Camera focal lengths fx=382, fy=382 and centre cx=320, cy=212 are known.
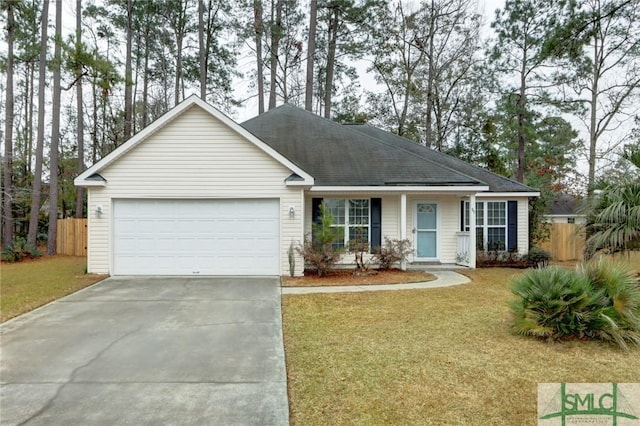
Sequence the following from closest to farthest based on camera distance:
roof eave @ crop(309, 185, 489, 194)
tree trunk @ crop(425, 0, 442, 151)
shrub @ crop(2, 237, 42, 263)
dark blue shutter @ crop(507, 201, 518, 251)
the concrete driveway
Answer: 1. the concrete driveway
2. roof eave @ crop(309, 185, 489, 194)
3. dark blue shutter @ crop(507, 201, 518, 251)
4. shrub @ crop(2, 237, 42, 263)
5. tree trunk @ crop(425, 0, 442, 151)

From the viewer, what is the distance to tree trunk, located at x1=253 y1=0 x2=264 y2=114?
70.0 feet

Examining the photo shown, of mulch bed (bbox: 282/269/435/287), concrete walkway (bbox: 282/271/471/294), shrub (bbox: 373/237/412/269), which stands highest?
shrub (bbox: 373/237/412/269)

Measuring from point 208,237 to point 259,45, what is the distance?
15565 millimetres

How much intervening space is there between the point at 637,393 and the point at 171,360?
4847 millimetres

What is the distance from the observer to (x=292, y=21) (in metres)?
22.5

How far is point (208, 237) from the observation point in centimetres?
1058

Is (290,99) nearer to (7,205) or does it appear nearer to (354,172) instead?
(354,172)

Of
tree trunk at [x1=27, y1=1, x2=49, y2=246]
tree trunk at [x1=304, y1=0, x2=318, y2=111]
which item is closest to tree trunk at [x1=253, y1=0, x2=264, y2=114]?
tree trunk at [x1=304, y1=0, x2=318, y2=111]

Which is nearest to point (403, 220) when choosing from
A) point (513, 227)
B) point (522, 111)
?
point (513, 227)

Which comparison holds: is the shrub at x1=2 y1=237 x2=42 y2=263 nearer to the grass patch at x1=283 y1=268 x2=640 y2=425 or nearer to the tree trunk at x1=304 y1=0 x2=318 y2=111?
the tree trunk at x1=304 y1=0 x2=318 y2=111

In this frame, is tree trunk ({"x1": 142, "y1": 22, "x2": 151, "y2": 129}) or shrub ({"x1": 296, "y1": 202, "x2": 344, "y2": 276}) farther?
tree trunk ({"x1": 142, "y1": 22, "x2": 151, "y2": 129})

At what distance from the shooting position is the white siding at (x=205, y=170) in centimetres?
1039

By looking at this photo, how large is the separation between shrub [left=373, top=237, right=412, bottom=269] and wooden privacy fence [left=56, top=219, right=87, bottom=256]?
13.9 m

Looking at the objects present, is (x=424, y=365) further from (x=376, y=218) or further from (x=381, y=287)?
(x=376, y=218)
